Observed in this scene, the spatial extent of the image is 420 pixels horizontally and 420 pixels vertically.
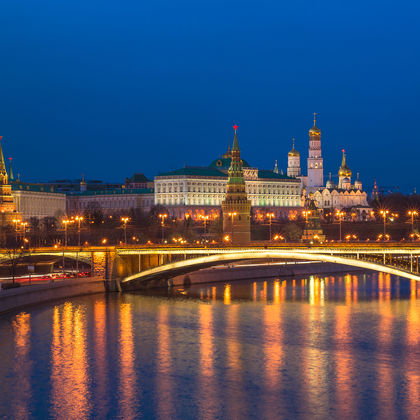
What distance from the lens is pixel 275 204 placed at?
154 metres

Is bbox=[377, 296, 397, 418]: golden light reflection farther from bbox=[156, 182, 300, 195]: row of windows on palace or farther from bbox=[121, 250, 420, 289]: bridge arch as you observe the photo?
bbox=[156, 182, 300, 195]: row of windows on palace

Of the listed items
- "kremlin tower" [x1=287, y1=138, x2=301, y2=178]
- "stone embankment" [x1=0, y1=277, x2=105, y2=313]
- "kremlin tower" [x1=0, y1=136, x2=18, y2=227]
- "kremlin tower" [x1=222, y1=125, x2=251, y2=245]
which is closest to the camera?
"stone embankment" [x1=0, y1=277, x2=105, y2=313]

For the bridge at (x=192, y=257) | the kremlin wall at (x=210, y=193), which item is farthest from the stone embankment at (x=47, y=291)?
the kremlin wall at (x=210, y=193)

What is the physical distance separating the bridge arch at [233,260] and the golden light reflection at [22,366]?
10587 mm

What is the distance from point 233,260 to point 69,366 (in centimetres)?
2112

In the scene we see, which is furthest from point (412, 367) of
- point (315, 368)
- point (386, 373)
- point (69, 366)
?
point (69, 366)

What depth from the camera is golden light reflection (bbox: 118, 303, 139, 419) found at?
90.5 feet

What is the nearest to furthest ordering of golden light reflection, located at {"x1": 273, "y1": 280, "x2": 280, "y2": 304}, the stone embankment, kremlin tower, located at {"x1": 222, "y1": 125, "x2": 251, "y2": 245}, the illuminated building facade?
the stone embankment, golden light reflection, located at {"x1": 273, "y1": 280, "x2": 280, "y2": 304}, kremlin tower, located at {"x1": 222, "y1": 125, "x2": 251, "y2": 245}, the illuminated building facade

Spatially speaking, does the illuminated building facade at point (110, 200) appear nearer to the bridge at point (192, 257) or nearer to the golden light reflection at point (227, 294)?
the golden light reflection at point (227, 294)

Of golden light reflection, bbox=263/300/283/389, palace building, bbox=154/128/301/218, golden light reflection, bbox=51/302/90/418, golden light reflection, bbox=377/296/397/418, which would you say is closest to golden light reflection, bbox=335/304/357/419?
golden light reflection, bbox=377/296/397/418

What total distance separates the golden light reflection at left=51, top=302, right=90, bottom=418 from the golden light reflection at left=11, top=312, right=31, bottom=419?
771mm

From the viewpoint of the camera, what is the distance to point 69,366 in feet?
108

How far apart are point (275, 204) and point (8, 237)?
73136 millimetres

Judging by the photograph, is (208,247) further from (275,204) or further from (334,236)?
(275,204)
